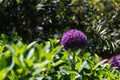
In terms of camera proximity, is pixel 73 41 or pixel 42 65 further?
pixel 73 41

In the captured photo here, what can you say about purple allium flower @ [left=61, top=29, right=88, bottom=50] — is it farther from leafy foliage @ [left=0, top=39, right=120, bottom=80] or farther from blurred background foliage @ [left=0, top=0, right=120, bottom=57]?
blurred background foliage @ [left=0, top=0, right=120, bottom=57]

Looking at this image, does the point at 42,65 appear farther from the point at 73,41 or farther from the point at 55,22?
the point at 55,22

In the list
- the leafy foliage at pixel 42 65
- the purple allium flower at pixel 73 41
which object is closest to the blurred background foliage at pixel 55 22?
the purple allium flower at pixel 73 41

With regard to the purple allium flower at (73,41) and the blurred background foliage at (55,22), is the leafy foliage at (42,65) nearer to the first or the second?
the purple allium flower at (73,41)

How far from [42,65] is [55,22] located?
351cm

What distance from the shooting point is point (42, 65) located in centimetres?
80

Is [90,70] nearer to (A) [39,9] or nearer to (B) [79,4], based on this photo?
(A) [39,9]

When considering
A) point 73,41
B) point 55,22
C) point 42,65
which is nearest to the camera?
point 42,65

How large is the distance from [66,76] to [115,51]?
10.00 ft

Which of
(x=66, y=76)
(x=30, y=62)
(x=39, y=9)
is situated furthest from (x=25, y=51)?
(x=39, y=9)

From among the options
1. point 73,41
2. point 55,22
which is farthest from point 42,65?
point 55,22

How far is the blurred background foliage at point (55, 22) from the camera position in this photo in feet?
13.4

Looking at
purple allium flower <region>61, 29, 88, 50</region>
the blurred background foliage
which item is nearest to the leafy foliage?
purple allium flower <region>61, 29, 88, 50</region>

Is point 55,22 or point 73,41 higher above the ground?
point 55,22
